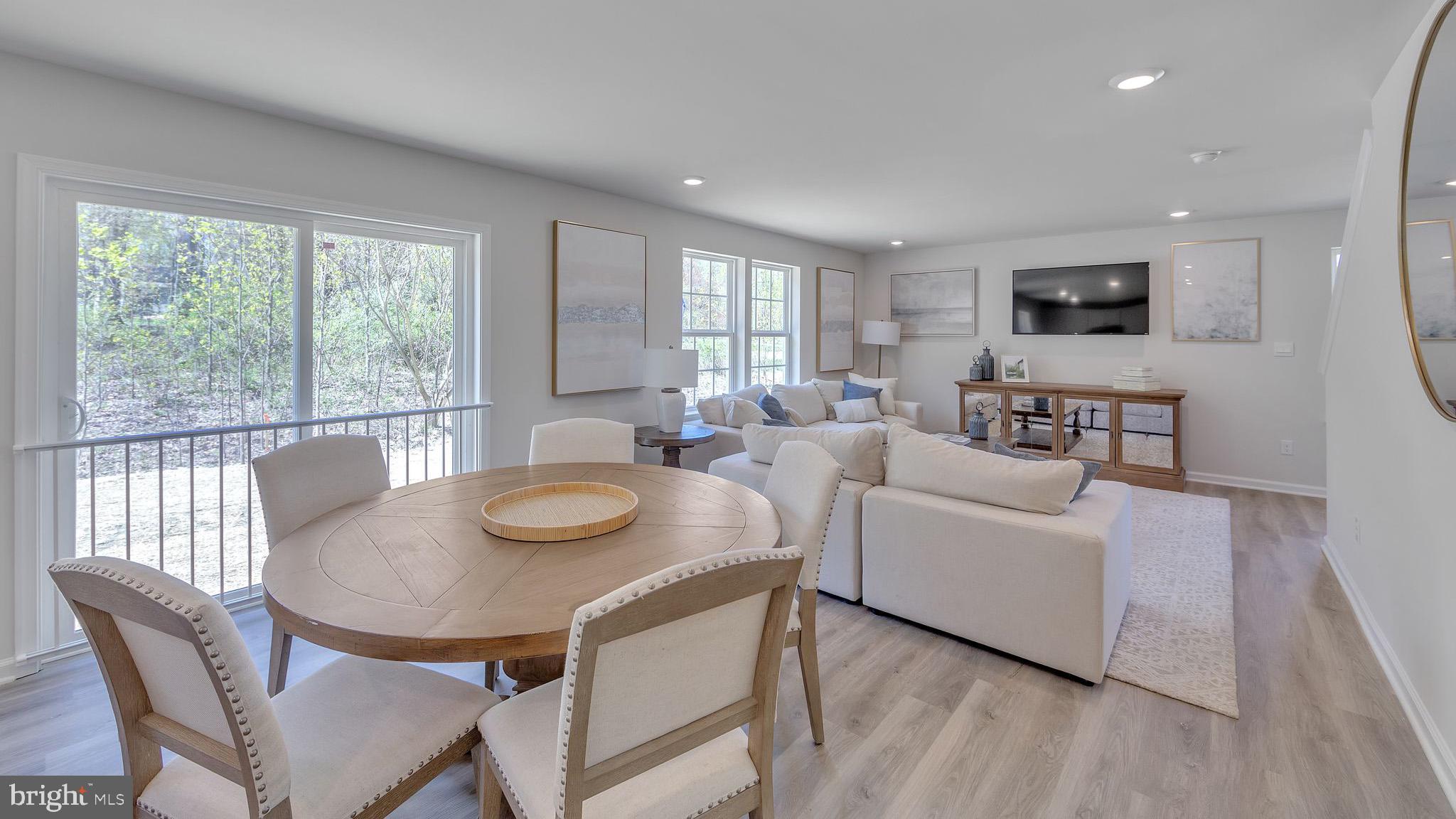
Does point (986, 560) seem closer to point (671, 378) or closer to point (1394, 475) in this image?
point (1394, 475)

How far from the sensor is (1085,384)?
5.88 meters

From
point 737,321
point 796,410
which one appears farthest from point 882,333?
point 737,321

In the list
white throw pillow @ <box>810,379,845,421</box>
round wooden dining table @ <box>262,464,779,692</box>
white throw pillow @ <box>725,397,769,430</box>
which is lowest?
round wooden dining table @ <box>262,464,779,692</box>

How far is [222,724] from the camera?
1.01 meters

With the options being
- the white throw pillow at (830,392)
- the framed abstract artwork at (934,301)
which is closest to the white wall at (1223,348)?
the framed abstract artwork at (934,301)

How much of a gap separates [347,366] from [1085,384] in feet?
19.6

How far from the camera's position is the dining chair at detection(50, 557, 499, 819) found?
0.95m

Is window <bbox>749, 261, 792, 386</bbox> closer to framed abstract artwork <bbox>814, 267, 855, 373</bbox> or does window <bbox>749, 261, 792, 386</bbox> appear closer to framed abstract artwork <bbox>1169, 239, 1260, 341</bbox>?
framed abstract artwork <bbox>814, 267, 855, 373</bbox>

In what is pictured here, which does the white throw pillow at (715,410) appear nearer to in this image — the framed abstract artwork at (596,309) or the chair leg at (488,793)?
the framed abstract artwork at (596,309)

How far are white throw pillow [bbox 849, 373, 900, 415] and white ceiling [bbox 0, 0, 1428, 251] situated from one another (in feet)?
8.73

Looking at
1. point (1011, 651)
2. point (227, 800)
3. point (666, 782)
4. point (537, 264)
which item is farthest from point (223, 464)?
point (1011, 651)

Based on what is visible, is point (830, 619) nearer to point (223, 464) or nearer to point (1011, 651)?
point (1011, 651)

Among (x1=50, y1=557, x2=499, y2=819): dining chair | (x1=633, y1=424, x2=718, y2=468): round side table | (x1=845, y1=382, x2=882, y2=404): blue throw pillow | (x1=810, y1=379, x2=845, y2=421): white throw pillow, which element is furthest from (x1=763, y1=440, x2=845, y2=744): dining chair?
(x1=845, y1=382, x2=882, y2=404): blue throw pillow

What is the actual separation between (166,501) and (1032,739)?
3.49 metres
